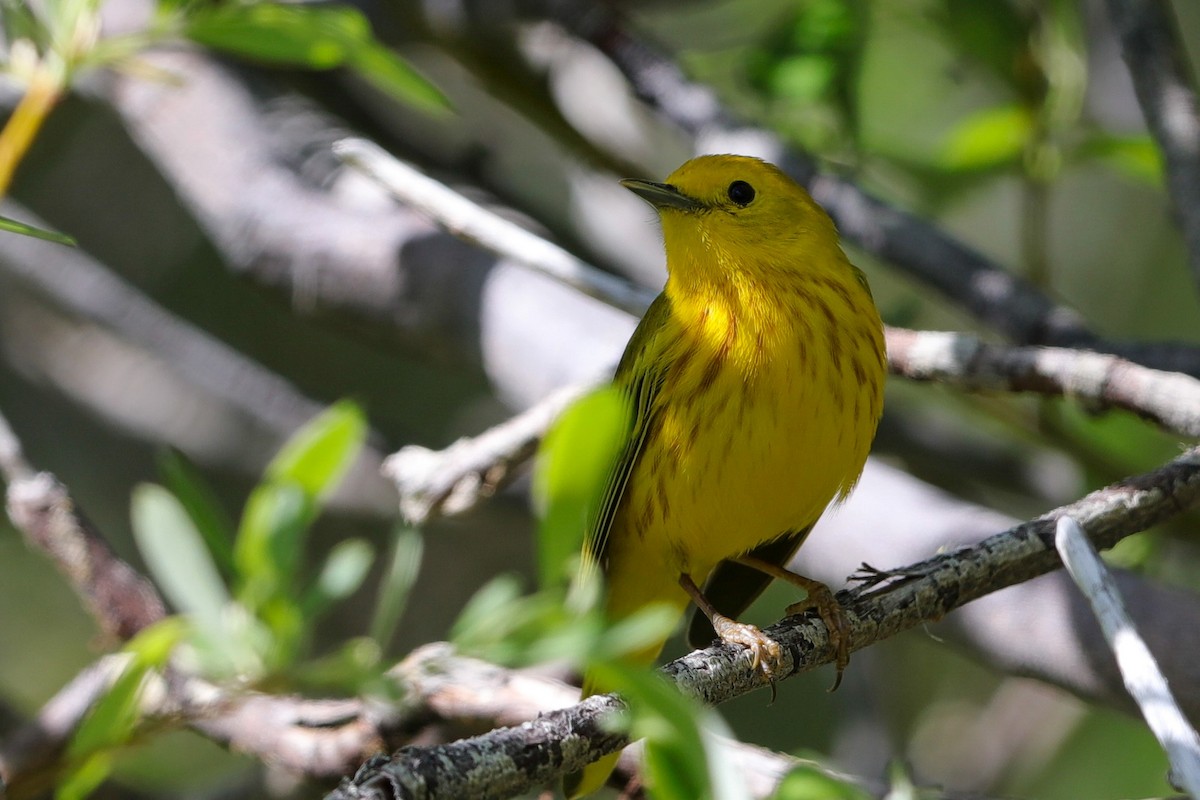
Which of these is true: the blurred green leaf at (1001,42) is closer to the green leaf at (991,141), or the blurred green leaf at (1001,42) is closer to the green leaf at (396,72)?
the green leaf at (991,141)

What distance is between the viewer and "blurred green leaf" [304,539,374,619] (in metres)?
1.17

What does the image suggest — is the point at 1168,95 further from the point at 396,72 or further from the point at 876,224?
the point at 396,72

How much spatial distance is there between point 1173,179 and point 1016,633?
91cm

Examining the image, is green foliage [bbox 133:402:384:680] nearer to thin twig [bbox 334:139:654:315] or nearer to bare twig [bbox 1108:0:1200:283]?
thin twig [bbox 334:139:654:315]

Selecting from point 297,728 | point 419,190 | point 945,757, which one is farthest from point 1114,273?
point 297,728

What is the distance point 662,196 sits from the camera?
266 cm

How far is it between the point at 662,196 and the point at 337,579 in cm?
162

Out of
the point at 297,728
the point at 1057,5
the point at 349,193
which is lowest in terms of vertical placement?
the point at 297,728

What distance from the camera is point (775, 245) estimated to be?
8.75ft

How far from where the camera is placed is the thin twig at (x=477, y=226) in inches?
98.5

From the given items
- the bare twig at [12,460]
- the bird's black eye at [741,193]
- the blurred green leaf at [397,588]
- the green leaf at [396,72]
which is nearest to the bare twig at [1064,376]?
the bird's black eye at [741,193]

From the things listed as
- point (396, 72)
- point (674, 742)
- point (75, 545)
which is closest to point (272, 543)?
point (674, 742)

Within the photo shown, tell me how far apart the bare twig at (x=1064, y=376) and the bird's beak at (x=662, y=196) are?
0.60m

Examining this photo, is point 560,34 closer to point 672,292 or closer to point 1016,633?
point 672,292
